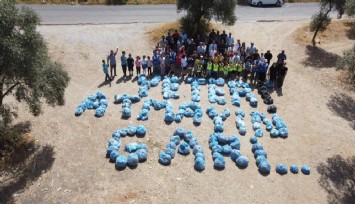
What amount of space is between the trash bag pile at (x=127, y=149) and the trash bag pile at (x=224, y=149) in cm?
287

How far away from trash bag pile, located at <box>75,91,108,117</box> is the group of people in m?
2.05

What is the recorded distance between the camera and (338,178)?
46.8ft

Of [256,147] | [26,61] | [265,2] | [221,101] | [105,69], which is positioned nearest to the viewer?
[26,61]

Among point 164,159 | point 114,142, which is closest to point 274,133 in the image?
point 164,159

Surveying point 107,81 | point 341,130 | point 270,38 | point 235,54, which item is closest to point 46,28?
point 107,81

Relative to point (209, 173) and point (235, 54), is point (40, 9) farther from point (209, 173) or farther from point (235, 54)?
point (209, 173)

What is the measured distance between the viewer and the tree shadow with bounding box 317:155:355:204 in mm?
13445

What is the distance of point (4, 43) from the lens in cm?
1158

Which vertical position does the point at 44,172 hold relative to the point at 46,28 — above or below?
below

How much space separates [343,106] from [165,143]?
10285 millimetres

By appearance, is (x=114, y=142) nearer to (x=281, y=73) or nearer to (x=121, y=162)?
(x=121, y=162)

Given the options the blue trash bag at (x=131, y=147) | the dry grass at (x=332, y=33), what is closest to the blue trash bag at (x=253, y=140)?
the blue trash bag at (x=131, y=147)

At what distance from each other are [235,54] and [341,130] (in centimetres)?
702

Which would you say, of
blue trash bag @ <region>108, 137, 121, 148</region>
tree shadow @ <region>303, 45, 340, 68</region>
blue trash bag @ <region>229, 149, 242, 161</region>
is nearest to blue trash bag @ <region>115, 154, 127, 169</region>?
blue trash bag @ <region>108, 137, 121, 148</region>
